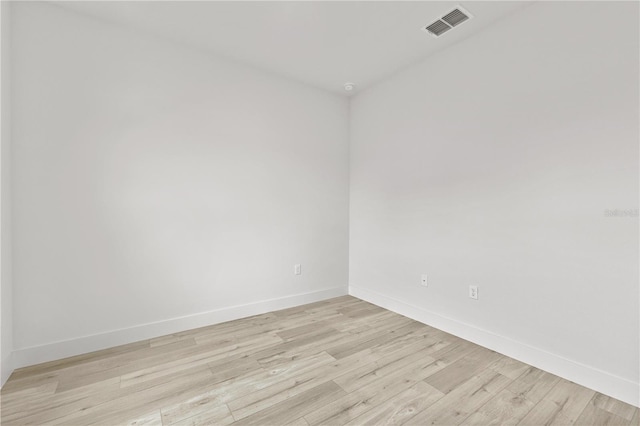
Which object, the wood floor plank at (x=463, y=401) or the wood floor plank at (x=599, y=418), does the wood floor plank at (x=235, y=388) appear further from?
the wood floor plank at (x=599, y=418)

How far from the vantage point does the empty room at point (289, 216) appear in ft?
5.62

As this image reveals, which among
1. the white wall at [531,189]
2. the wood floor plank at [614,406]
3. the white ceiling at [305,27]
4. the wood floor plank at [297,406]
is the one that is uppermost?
the white ceiling at [305,27]

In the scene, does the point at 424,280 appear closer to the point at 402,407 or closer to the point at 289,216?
the point at 402,407

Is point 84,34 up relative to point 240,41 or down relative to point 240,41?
down

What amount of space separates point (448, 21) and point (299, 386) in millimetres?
2934

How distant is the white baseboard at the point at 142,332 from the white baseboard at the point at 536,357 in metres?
1.36

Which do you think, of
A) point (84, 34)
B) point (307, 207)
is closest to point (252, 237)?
point (307, 207)

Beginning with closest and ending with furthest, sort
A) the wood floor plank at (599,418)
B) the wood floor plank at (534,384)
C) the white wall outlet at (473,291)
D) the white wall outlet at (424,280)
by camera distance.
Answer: the wood floor plank at (599,418), the wood floor plank at (534,384), the white wall outlet at (473,291), the white wall outlet at (424,280)

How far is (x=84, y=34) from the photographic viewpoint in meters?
2.20

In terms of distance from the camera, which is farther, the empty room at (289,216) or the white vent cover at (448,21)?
the white vent cover at (448,21)

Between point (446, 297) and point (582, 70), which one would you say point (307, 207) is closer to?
point (446, 297)

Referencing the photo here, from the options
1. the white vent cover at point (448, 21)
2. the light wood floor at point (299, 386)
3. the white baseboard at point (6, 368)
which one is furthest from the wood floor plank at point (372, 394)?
the white vent cover at point (448, 21)

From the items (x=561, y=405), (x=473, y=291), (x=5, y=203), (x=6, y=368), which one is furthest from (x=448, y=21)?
(x=6, y=368)

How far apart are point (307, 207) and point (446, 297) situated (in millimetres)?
1773
